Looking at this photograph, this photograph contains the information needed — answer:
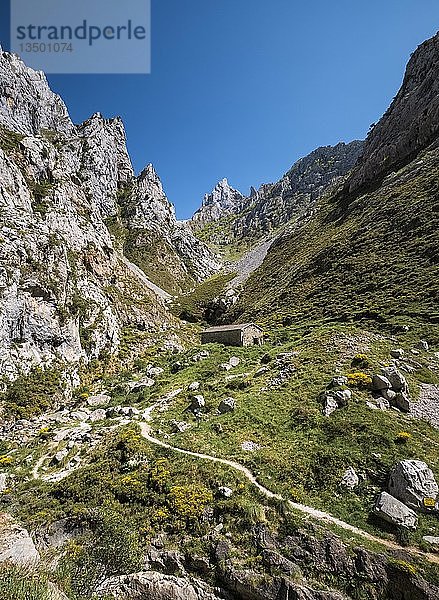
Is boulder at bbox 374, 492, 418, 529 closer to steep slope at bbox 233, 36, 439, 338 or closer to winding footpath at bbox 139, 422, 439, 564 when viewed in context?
winding footpath at bbox 139, 422, 439, 564

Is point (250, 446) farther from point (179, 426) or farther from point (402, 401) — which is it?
point (402, 401)

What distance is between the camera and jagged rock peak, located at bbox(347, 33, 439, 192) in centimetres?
6950

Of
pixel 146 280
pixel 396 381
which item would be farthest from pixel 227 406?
pixel 146 280

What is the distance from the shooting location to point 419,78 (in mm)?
83625

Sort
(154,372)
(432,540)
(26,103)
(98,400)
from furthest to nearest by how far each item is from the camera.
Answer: (26,103) < (154,372) < (98,400) < (432,540)

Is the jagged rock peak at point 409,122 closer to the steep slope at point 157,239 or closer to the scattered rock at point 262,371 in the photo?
the steep slope at point 157,239

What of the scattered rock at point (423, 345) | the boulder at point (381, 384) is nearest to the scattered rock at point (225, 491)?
the boulder at point (381, 384)

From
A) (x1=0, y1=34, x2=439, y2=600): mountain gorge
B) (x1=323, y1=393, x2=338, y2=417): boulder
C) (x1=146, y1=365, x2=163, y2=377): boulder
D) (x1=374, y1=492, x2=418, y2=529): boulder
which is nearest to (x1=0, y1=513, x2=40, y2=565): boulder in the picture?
(x1=0, y1=34, x2=439, y2=600): mountain gorge

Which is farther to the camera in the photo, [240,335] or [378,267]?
[378,267]

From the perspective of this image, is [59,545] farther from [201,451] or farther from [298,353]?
[298,353]

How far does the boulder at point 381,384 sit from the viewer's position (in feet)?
72.1

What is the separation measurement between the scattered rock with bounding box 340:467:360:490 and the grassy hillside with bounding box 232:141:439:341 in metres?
17.3

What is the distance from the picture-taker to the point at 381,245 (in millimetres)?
50531

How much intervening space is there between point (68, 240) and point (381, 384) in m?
55.5
